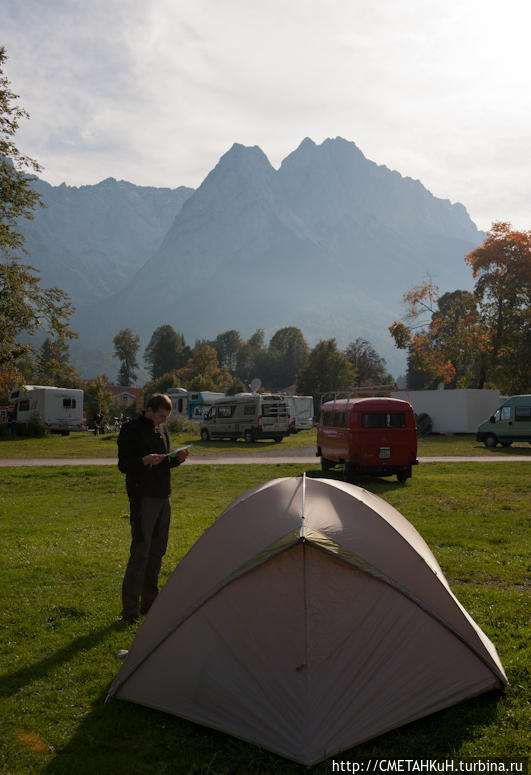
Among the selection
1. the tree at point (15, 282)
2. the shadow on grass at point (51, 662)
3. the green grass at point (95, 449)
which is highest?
the tree at point (15, 282)

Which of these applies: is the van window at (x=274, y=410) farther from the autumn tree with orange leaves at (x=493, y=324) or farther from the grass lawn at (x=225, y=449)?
the autumn tree with orange leaves at (x=493, y=324)

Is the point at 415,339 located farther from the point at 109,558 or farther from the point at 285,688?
the point at 285,688

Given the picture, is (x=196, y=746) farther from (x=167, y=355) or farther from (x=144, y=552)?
(x=167, y=355)

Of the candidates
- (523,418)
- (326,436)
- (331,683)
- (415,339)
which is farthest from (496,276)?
(331,683)

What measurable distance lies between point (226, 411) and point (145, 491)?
2634 centimetres

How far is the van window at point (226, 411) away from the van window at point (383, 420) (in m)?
16.9

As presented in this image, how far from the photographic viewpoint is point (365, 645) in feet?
14.0

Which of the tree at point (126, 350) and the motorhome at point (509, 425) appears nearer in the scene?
the motorhome at point (509, 425)

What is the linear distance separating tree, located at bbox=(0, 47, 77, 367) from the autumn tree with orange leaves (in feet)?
92.9

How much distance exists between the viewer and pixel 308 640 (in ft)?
13.8

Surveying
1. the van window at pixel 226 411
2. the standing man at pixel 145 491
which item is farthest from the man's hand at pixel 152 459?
the van window at pixel 226 411

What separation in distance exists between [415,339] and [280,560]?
39736 millimetres

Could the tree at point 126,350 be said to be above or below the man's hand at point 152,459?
above

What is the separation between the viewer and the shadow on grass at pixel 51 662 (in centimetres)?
488
